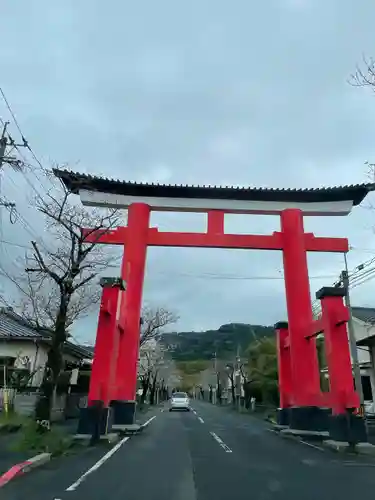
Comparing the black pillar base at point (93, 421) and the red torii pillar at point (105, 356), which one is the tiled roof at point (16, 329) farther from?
the black pillar base at point (93, 421)

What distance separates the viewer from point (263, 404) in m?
40.3

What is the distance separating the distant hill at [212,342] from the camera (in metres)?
65.0

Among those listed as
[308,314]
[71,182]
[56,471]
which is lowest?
[56,471]

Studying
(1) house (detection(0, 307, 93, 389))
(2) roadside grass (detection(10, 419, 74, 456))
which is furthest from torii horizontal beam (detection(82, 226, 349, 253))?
(2) roadside grass (detection(10, 419, 74, 456))

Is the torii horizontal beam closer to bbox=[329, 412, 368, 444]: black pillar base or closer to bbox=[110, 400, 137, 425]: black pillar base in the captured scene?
bbox=[110, 400, 137, 425]: black pillar base

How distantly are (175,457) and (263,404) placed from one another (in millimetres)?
30730

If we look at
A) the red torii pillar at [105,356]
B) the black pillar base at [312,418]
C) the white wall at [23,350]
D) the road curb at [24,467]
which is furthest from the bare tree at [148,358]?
the road curb at [24,467]

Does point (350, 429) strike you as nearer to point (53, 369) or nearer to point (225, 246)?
point (225, 246)

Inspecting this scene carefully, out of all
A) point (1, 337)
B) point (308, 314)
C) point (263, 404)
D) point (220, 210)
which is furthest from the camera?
point (263, 404)

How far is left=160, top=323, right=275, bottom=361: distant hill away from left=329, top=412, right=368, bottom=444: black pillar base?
41.1 metres

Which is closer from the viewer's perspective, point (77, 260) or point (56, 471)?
point (56, 471)

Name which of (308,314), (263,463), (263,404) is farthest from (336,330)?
(263,404)

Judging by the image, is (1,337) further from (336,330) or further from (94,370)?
(336,330)

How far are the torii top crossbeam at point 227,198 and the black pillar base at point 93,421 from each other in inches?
322
